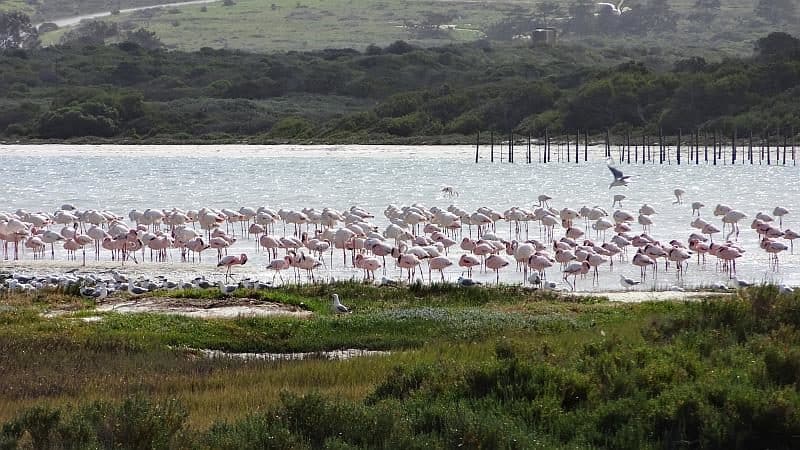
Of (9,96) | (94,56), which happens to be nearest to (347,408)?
(9,96)

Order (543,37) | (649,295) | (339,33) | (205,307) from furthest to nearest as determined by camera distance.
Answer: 1. (339,33)
2. (543,37)
3. (649,295)
4. (205,307)

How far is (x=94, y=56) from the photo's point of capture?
12850cm

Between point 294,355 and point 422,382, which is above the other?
point 422,382

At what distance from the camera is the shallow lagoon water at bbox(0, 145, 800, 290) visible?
82.3 ft

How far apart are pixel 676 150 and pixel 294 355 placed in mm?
59660

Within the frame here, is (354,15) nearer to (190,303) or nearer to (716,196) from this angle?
(716,196)

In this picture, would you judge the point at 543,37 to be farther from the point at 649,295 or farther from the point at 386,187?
the point at 649,295

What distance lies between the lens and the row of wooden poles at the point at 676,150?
2514 inches

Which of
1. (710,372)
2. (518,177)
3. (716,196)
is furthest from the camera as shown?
(518,177)

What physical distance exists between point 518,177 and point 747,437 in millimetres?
47427

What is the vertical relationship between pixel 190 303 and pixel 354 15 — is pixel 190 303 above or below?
below

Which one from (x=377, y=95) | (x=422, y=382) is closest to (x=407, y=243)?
(x=422, y=382)

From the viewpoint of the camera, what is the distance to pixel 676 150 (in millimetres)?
71438

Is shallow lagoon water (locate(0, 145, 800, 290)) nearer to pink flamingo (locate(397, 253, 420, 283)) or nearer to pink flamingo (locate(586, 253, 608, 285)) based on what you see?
pink flamingo (locate(586, 253, 608, 285))
